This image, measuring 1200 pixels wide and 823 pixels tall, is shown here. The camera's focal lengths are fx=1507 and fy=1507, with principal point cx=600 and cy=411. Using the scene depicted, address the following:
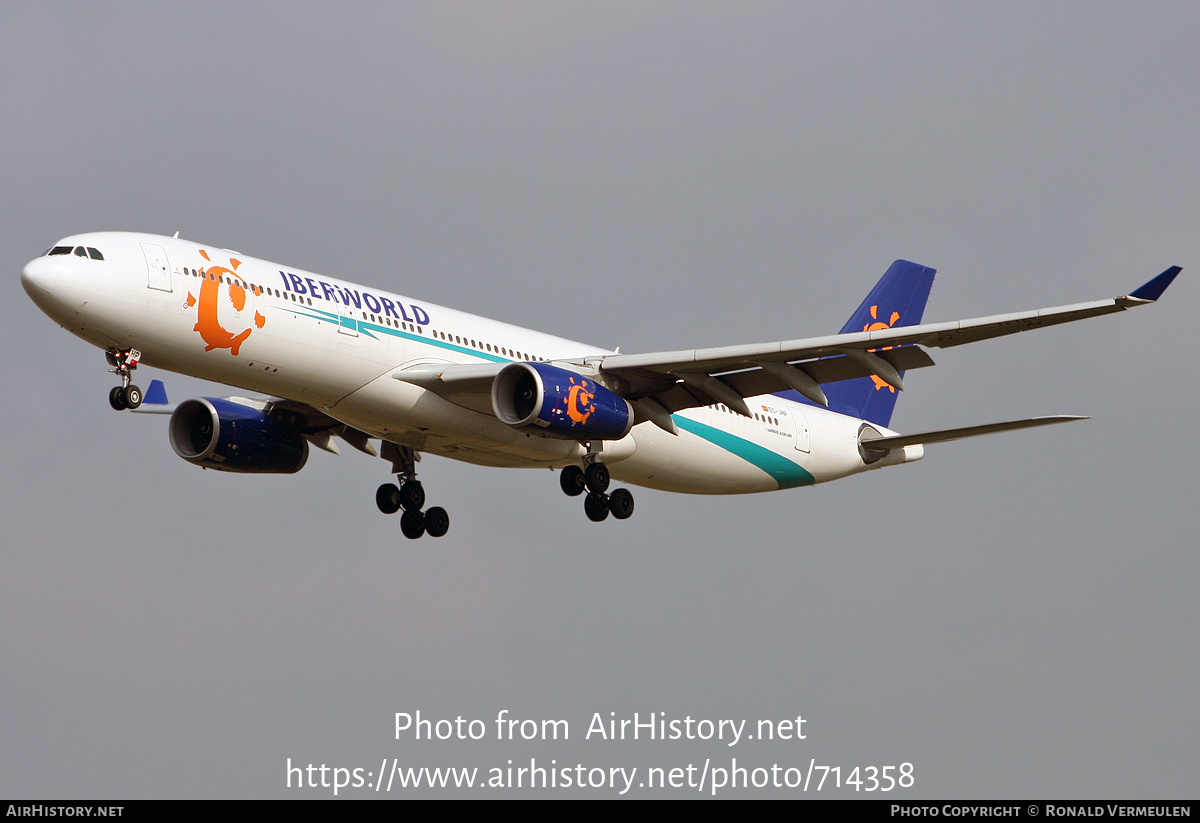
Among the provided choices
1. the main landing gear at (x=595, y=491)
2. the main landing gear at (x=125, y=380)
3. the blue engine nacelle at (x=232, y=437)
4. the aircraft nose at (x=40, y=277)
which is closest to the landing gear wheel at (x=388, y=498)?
the blue engine nacelle at (x=232, y=437)

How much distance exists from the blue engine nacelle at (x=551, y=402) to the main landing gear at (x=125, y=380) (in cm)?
701

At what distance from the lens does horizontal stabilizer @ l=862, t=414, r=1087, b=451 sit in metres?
32.3

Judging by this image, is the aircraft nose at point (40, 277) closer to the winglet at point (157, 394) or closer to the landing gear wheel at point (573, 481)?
the winglet at point (157, 394)

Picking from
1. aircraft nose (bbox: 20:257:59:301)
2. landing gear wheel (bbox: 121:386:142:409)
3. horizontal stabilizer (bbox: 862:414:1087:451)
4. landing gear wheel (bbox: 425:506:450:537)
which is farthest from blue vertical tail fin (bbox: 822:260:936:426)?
aircraft nose (bbox: 20:257:59:301)

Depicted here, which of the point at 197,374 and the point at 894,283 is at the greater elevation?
the point at 894,283

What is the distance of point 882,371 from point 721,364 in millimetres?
3468

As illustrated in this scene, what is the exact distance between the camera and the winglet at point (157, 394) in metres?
37.3

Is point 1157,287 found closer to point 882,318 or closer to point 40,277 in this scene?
point 882,318

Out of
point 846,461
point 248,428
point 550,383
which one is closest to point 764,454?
point 846,461

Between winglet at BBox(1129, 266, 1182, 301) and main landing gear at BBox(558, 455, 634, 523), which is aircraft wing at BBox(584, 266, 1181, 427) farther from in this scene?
main landing gear at BBox(558, 455, 634, 523)

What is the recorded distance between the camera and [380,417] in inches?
1234

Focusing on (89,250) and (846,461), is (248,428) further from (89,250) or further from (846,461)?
(846,461)

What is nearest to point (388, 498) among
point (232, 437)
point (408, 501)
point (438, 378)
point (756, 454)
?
point (408, 501)

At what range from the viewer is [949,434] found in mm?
35500
